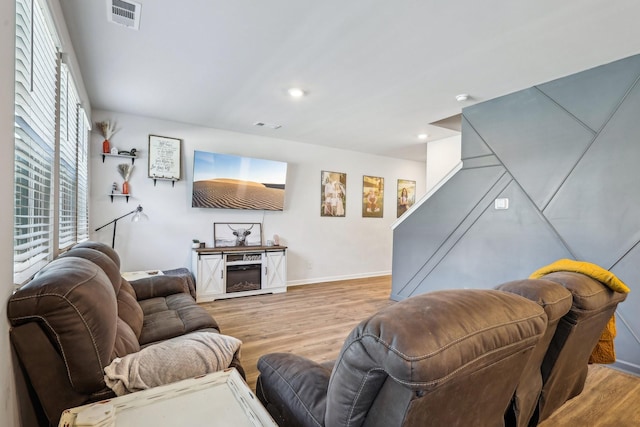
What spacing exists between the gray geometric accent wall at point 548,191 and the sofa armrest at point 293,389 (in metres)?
2.79

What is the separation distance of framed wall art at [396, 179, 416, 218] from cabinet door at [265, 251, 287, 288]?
10.1 feet

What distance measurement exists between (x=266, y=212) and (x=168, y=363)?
4.05 meters

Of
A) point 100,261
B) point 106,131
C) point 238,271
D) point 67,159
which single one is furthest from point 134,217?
point 100,261

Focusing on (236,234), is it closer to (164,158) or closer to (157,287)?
(164,158)

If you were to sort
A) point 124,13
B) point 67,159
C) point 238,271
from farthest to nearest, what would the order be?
point 238,271 < point 67,159 < point 124,13

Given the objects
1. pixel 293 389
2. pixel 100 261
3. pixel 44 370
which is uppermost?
pixel 100 261

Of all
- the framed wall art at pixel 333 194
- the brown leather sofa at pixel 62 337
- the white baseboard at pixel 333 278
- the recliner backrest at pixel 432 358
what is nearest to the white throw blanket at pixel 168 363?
the brown leather sofa at pixel 62 337

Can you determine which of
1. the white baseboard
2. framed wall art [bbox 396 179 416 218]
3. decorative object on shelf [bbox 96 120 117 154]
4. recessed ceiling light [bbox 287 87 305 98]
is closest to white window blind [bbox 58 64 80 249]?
decorative object on shelf [bbox 96 120 117 154]

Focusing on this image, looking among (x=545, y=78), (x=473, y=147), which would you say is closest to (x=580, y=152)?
(x=545, y=78)

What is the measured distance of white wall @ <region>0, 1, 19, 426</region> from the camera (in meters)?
0.98

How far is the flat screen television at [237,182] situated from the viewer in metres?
4.56

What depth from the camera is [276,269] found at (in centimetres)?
498

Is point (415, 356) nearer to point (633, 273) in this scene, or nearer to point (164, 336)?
point (164, 336)

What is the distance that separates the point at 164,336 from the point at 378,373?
1.66 m
